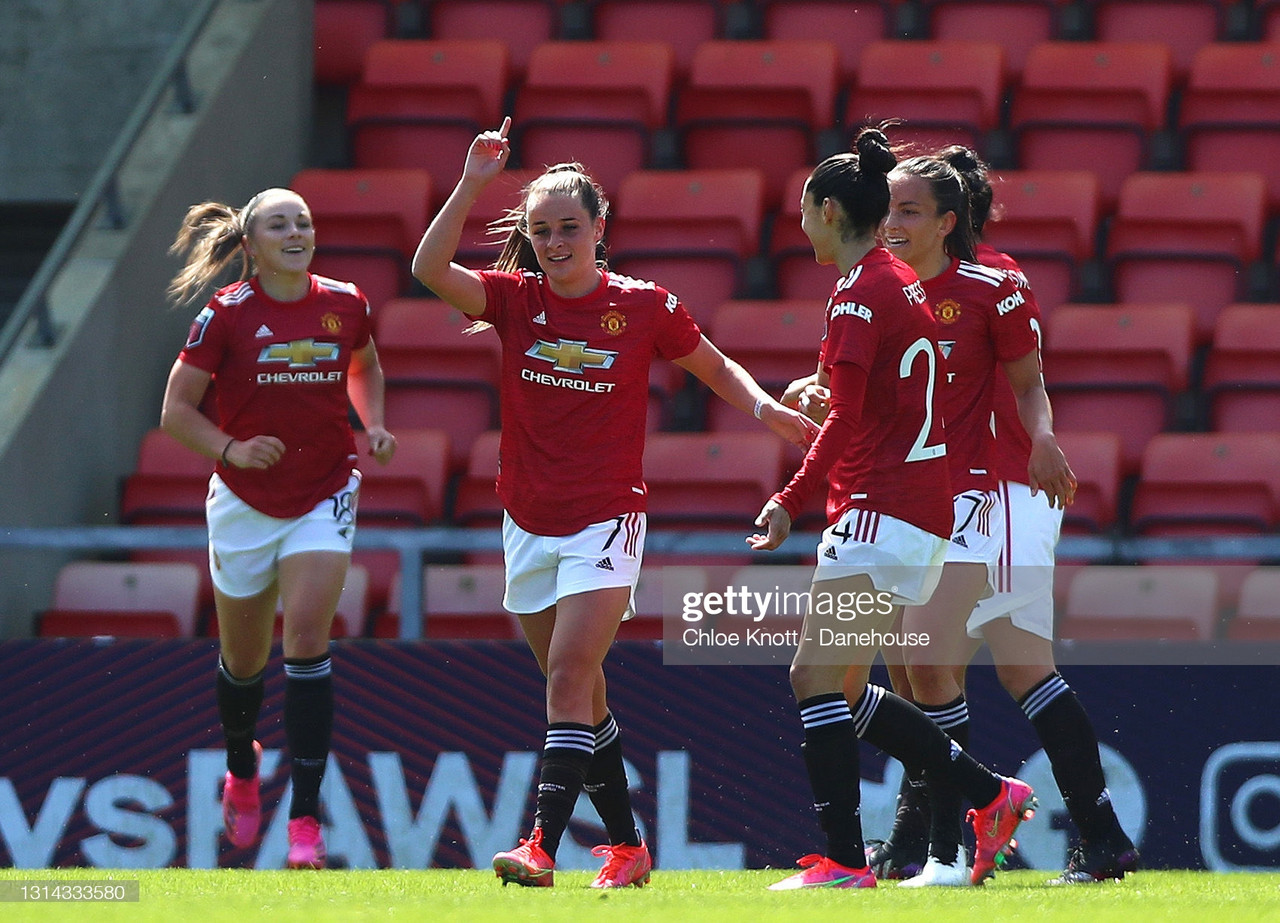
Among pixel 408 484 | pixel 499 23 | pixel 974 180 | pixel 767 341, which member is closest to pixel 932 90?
pixel 767 341

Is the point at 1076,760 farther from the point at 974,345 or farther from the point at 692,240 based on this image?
Answer: the point at 692,240

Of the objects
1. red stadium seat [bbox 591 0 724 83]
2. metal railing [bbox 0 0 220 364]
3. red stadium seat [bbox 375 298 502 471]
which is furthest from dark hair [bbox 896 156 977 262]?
red stadium seat [bbox 591 0 724 83]

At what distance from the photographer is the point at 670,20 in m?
10.8

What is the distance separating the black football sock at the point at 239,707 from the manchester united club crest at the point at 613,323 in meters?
1.97

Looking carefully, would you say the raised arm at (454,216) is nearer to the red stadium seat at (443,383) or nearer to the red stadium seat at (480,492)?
the red stadium seat at (480,492)

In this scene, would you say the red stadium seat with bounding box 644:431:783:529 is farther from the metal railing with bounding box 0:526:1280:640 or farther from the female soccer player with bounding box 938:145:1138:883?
the female soccer player with bounding box 938:145:1138:883

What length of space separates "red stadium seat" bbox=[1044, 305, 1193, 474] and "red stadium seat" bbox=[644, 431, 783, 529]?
135cm

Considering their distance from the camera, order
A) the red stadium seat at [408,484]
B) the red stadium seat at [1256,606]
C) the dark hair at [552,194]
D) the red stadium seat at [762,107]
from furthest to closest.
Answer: the red stadium seat at [762,107] → the red stadium seat at [408,484] → the red stadium seat at [1256,606] → the dark hair at [552,194]

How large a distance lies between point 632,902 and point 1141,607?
11.4 feet

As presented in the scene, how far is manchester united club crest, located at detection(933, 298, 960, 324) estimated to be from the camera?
208 inches

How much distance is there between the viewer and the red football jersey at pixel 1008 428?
546 centimetres

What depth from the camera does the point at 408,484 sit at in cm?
823

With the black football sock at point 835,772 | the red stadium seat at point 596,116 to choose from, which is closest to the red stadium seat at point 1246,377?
the red stadium seat at point 596,116

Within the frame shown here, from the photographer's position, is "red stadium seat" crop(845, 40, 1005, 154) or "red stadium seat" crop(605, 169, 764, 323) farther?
"red stadium seat" crop(845, 40, 1005, 154)
